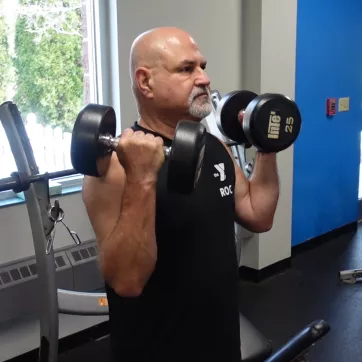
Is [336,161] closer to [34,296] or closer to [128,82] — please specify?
[128,82]

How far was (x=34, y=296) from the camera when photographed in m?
2.02

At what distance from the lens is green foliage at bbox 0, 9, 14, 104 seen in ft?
6.87

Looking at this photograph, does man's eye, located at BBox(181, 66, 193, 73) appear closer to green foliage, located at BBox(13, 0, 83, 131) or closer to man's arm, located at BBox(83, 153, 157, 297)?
man's arm, located at BBox(83, 153, 157, 297)

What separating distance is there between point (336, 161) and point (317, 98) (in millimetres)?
565

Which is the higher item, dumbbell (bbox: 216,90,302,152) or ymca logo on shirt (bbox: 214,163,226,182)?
dumbbell (bbox: 216,90,302,152)

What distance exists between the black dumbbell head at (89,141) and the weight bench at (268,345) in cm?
94

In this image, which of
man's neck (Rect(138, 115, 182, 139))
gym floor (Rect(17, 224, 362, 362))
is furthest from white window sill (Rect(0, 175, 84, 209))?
man's neck (Rect(138, 115, 182, 139))

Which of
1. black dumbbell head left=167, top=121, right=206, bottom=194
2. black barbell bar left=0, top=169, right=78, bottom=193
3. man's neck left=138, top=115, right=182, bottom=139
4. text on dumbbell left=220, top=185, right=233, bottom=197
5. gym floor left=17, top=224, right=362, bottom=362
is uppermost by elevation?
man's neck left=138, top=115, right=182, bottom=139

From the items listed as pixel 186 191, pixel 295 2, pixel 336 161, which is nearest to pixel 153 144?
pixel 186 191

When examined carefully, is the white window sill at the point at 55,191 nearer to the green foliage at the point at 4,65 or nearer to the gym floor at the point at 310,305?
the green foliage at the point at 4,65

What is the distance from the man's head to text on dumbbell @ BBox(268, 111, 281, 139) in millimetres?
187

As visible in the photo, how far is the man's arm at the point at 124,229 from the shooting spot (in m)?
0.95

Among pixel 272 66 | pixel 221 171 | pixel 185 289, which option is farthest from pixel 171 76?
pixel 272 66

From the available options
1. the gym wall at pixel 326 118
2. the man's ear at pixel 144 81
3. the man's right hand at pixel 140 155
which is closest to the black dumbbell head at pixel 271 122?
the man's ear at pixel 144 81
